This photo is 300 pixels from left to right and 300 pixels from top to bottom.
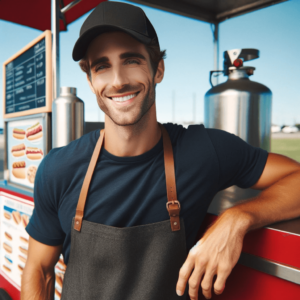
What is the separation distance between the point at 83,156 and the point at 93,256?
1.01ft

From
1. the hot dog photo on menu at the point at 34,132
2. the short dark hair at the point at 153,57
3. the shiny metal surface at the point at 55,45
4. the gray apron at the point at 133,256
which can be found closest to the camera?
the gray apron at the point at 133,256

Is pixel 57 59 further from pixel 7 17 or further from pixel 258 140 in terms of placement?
pixel 258 140

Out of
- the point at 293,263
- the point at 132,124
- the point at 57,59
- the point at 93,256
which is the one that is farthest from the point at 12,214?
the point at 293,263

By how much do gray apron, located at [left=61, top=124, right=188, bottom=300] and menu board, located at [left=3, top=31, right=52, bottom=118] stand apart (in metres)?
0.89

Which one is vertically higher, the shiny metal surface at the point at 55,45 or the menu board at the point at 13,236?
the shiny metal surface at the point at 55,45

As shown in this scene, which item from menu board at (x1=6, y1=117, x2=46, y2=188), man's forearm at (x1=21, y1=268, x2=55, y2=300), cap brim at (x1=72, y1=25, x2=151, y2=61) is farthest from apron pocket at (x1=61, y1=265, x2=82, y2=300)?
menu board at (x1=6, y1=117, x2=46, y2=188)

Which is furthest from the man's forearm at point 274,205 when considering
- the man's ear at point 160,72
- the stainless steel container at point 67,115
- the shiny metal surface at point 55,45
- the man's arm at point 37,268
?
the shiny metal surface at point 55,45

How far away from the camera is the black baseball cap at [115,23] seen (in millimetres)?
801

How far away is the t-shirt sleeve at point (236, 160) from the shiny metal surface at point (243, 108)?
454 millimetres

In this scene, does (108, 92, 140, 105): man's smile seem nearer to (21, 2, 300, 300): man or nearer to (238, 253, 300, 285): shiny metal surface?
(21, 2, 300, 300): man

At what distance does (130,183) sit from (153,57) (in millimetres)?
422

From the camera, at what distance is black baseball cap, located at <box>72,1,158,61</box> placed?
801 mm

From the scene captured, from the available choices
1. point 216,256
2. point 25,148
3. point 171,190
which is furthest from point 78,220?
point 25,148

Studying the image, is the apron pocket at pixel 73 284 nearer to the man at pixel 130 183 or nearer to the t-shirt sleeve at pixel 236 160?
the man at pixel 130 183
